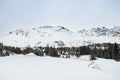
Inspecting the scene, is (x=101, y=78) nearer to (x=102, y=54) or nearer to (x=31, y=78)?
(x=31, y=78)

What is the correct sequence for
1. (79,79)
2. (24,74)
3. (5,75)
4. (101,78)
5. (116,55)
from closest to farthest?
(5,75) → (24,74) → (79,79) → (101,78) → (116,55)

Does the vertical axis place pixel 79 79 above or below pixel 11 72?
below

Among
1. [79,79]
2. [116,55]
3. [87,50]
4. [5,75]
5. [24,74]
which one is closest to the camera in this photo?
[5,75]

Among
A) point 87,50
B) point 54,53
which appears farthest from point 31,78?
point 87,50

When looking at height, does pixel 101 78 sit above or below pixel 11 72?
below

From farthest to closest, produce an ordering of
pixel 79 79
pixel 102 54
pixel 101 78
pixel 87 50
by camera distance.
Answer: pixel 87 50
pixel 102 54
pixel 101 78
pixel 79 79

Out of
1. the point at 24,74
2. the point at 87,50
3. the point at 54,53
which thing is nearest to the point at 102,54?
the point at 87,50

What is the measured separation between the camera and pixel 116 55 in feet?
231

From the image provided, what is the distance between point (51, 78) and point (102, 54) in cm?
9239

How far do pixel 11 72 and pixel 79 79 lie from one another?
8035 mm

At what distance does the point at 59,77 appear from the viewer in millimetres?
18750

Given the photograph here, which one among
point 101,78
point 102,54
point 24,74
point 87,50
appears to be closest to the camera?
point 24,74

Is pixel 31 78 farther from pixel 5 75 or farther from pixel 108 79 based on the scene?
pixel 108 79

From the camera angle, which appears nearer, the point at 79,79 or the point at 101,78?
the point at 79,79
